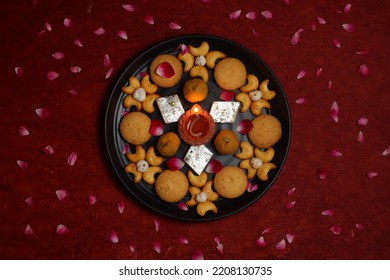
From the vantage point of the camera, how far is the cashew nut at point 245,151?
64.5 inches

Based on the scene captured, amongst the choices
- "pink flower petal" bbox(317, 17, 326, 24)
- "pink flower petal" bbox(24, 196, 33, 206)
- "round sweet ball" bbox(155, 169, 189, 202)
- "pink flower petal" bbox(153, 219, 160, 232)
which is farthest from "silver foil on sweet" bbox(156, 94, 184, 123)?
"pink flower petal" bbox(317, 17, 326, 24)

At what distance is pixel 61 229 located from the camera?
1.66 metres

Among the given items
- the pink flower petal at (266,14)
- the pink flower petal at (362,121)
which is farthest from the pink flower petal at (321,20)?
the pink flower petal at (362,121)

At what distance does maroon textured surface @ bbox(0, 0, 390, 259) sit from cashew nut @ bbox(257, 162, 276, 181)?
15 cm

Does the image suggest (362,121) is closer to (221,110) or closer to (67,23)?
(221,110)

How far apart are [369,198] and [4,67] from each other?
1709 mm

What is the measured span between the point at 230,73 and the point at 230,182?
44 cm

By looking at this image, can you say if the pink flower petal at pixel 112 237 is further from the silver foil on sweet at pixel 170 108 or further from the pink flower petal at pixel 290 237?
the pink flower petal at pixel 290 237

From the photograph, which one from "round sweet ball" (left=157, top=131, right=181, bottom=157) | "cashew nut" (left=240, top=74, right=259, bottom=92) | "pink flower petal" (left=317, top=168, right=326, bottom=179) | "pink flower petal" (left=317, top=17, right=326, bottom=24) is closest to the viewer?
"round sweet ball" (left=157, top=131, right=181, bottom=157)

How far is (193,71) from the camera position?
1646 mm

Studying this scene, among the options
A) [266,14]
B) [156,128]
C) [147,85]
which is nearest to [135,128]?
[156,128]

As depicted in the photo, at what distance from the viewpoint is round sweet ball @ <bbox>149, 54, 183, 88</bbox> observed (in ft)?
5.25

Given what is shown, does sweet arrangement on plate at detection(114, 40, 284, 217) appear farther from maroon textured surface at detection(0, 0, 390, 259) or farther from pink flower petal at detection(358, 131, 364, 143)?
pink flower petal at detection(358, 131, 364, 143)

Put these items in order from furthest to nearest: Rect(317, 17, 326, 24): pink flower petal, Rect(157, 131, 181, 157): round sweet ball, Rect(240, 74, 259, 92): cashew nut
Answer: Rect(317, 17, 326, 24): pink flower petal
Rect(240, 74, 259, 92): cashew nut
Rect(157, 131, 181, 157): round sweet ball
